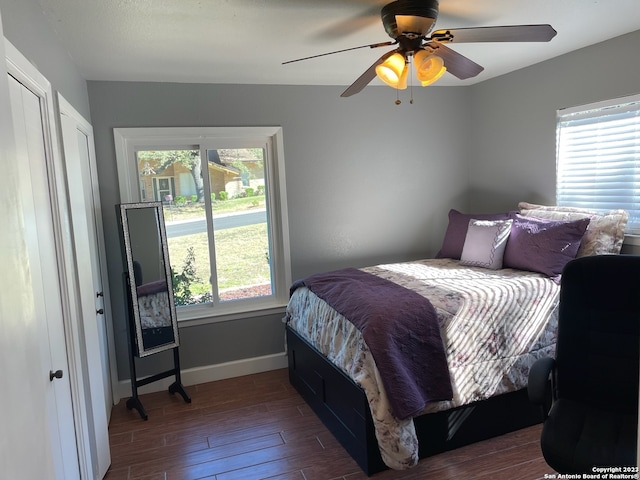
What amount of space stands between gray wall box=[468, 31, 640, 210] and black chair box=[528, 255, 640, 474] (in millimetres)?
1750

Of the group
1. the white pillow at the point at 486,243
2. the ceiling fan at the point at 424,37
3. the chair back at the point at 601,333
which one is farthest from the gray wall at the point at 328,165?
the chair back at the point at 601,333

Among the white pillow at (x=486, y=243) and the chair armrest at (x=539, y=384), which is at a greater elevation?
the white pillow at (x=486, y=243)

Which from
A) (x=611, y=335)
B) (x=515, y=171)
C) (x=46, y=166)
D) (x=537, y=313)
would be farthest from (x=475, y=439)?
(x=46, y=166)

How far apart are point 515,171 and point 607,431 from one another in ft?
8.60

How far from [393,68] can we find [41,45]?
5.42 feet

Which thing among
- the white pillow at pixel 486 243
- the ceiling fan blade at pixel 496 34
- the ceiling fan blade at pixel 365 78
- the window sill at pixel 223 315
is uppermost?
the ceiling fan blade at pixel 496 34

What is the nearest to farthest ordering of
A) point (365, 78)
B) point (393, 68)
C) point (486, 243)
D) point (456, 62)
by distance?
point (393, 68)
point (456, 62)
point (365, 78)
point (486, 243)

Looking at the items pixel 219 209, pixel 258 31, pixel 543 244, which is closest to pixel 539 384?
pixel 543 244

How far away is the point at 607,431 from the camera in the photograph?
5.75ft

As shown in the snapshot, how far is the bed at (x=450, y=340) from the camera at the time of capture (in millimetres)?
2285

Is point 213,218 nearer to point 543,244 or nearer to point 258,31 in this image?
point 258,31

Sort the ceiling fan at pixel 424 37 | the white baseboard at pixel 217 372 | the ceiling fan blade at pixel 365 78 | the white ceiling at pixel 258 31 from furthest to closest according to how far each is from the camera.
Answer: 1. the white baseboard at pixel 217 372
2. the ceiling fan blade at pixel 365 78
3. the white ceiling at pixel 258 31
4. the ceiling fan at pixel 424 37

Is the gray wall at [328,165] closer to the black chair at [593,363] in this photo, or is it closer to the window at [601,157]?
the window at [601,157]

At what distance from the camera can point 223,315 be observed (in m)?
3.68
